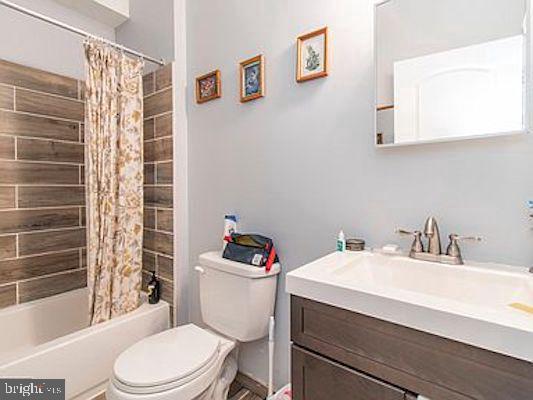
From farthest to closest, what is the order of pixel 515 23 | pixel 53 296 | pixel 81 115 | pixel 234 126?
1. pixel 81 115
2. pixel 53 296
3. pixel 234 126
4. pixel 515 23

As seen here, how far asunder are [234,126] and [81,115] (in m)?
1.24

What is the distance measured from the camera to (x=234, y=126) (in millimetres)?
1643

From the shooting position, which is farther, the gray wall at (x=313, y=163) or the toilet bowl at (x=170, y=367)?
the toilet bowl at (x=170, y=367)

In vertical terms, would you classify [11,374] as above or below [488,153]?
below

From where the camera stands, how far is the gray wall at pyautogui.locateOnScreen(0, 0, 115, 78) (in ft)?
5.83

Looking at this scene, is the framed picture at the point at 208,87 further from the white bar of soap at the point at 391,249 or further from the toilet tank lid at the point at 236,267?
the white bar of soap at the point at 391,249

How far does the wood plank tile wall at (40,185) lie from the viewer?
5.80 feet

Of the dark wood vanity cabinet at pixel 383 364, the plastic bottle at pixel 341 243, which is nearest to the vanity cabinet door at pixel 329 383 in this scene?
the dark wood vanity cabinet at pixel 383 364

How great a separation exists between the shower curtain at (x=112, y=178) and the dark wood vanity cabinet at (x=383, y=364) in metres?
1.19

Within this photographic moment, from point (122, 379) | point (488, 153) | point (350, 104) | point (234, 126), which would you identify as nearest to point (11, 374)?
point (122, 379)

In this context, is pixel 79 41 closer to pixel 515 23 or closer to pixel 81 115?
pixel 81 115

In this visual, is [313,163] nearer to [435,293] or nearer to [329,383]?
[435,293]

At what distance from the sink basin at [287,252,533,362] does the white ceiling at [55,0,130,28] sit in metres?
2.21

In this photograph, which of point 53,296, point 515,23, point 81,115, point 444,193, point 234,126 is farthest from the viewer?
point 81,115
